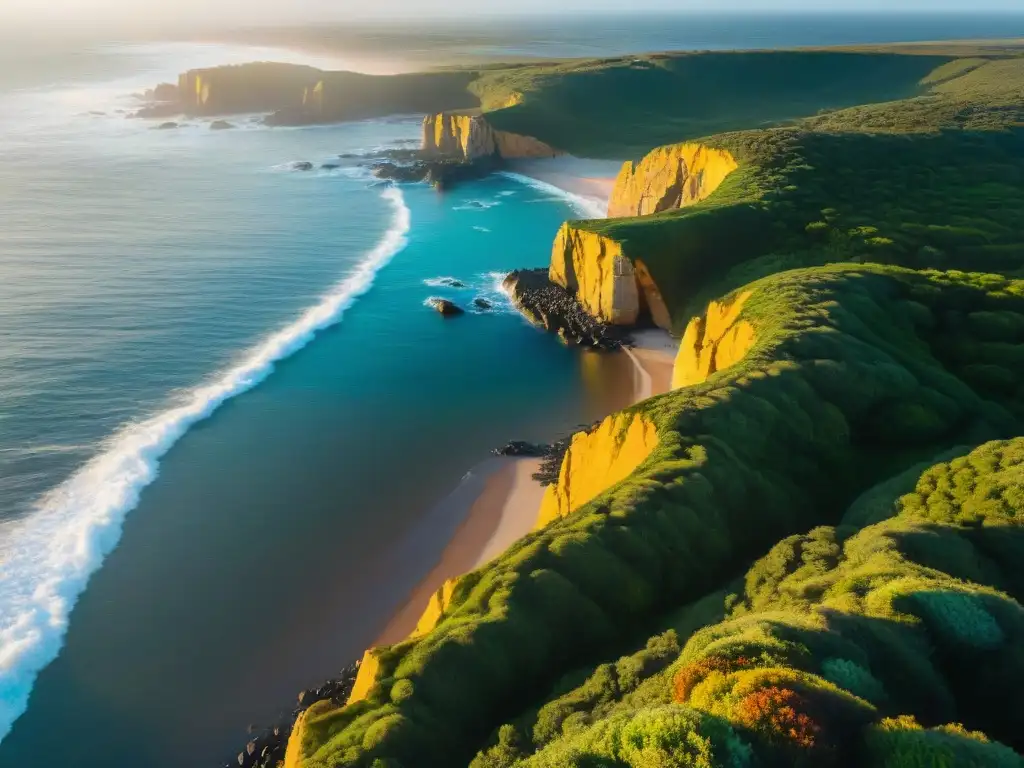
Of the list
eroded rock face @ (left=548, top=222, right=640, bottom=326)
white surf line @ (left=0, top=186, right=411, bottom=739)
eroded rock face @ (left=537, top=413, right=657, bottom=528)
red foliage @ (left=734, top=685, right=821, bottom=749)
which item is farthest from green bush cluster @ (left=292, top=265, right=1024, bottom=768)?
eroded rock face @ (left=548, top=222, right=640, bottom=326)

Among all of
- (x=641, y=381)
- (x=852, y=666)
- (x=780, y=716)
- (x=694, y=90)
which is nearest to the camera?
(x=780, y=716)

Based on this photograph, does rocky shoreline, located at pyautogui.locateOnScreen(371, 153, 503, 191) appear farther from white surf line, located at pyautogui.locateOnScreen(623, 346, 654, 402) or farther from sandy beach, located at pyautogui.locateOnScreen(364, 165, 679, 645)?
sandy beach, located at pyautogui.locateOnScreen(364, 165, 679, 645)

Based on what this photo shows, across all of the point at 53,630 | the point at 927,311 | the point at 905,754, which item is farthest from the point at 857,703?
the point at 927,311

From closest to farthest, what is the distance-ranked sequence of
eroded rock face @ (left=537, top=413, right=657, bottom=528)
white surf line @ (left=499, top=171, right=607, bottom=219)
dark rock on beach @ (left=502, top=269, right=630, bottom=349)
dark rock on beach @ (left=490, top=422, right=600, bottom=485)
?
eroded rock face @ (left=537, top=413, right=657, bottom=528) → dark rock on beach @ (left=490, top=422, right=600, bottom=485) → dark rock on beach @ (left=502, top=269, right=630, bottom=349) → white surf line @ (left=499, top=171, right=607, bottom=219)

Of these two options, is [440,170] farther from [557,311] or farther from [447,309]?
[557,311]

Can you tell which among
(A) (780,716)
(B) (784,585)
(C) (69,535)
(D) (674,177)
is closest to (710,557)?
(B) (784,585)

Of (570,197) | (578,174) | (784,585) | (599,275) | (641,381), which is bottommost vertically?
→ (641,381)
